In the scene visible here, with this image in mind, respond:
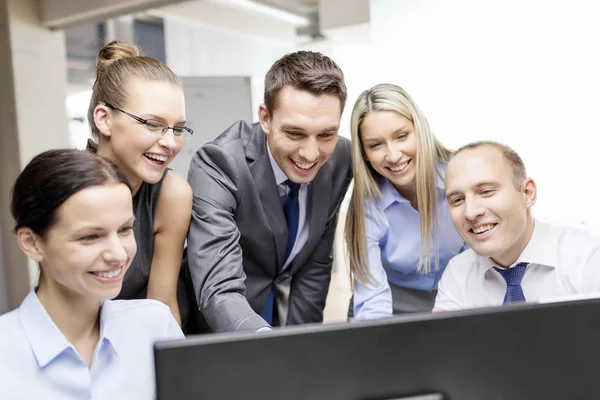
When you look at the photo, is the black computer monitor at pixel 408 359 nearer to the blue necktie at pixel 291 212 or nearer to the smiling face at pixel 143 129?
the smiling face at pixel 143 129

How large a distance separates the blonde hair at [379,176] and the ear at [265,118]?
10.8 inches

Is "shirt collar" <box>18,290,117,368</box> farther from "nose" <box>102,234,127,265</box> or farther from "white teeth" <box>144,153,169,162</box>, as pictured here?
"white teeth" <box>144,153,169,162</box>

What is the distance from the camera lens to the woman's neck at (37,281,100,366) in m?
1.05

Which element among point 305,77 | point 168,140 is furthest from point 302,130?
point 168,140

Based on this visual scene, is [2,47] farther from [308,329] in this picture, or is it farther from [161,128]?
[308,329]

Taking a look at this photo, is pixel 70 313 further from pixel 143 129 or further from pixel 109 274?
pixel 143 129

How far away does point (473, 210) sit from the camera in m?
1.36

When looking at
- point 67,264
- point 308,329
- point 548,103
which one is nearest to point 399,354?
point 308,329

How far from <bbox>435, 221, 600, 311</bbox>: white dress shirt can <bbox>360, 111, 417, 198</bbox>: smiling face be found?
37 cm

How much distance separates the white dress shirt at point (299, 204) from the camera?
172cm

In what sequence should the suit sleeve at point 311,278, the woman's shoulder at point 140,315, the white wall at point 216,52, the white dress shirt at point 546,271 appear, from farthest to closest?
the white wall at point 216,52, the suit sleeve at point 311,278, the white dress shirt at point 546,271, the woman's shoulder at point 140,315

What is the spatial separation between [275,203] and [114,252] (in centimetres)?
75

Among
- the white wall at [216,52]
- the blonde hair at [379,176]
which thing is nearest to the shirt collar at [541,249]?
the blonde hair at [379,176]

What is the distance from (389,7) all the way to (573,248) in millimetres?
1665
